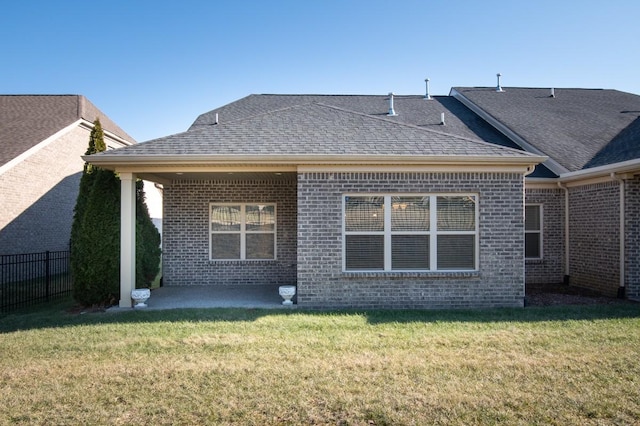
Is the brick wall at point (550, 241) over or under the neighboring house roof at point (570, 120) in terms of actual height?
under

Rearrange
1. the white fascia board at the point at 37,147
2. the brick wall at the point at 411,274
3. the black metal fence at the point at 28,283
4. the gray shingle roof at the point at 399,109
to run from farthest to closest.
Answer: the gray shingle roof at the point at 399,109
the white fascia board at the point at 37,147
the black metal fence at the point at 28,283
the brick wall at the point at 411,274

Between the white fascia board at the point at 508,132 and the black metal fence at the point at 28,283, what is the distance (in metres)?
13.5

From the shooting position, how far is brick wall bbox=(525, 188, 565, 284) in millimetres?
11992

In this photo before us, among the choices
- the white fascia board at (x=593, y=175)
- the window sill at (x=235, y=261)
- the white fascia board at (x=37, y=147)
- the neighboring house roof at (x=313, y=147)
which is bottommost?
the window sill at (x=235, y=261)

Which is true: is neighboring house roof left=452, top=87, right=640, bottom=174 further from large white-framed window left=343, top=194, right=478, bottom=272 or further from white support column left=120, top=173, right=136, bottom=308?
white support column left=120, top=173, right=136, bottom=308

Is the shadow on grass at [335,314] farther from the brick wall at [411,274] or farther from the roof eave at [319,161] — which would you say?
the roof eave at [319,161]

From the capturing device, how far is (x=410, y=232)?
8734 mm

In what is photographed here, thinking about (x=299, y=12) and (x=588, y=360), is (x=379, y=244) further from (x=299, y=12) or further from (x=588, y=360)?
(x=299, y=12)

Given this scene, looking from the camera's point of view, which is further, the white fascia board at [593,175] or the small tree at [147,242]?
the small tree at [147,242]

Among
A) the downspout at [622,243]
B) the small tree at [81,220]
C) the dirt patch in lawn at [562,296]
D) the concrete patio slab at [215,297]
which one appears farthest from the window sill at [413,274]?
the small tree at [81,220]

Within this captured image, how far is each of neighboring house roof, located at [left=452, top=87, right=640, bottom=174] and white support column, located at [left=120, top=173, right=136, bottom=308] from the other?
36.8 feet

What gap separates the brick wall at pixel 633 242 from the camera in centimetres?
962

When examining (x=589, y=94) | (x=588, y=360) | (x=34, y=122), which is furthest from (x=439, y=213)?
(x=34, y=122)

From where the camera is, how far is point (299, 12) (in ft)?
41.7
